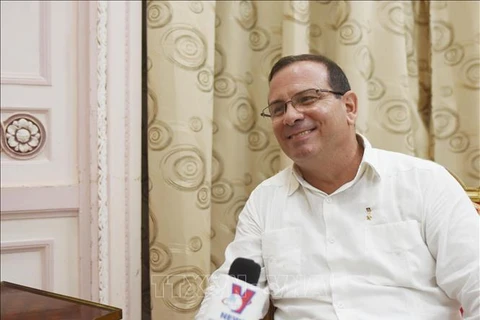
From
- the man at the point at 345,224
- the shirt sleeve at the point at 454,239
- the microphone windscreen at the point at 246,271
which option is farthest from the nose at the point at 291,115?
the microphone windscreen at the point at 246,271

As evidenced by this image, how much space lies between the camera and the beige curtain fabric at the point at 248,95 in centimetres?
165

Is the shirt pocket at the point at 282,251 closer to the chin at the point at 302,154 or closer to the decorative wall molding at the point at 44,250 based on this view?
the chin at the point at 302,154

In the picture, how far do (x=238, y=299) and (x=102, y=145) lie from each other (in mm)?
1075

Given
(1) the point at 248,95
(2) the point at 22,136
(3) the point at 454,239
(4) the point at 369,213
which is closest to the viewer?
(3) the point at 454,239

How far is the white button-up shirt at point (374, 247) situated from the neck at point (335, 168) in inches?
1.5

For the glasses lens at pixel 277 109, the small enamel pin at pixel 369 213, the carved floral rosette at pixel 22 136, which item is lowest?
the small enamel pin at pixel 369 213

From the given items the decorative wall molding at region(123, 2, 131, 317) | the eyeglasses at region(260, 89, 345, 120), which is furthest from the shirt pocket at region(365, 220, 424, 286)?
the decorative wall molding at region(123, 2, 131, 317)

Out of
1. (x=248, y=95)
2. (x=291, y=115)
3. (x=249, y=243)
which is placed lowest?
(x=249, y=243)

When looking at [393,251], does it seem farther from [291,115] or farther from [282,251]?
[291,115]

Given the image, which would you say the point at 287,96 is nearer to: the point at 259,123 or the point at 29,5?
the point at 259,123

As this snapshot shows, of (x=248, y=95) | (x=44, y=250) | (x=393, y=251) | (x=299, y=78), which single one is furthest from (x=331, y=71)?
(x=44, y=250)

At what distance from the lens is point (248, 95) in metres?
1.86

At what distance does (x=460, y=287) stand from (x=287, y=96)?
619 mm

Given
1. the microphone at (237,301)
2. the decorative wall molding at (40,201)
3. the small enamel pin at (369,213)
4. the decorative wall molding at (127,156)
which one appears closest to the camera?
the microphone at (237,301)
